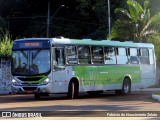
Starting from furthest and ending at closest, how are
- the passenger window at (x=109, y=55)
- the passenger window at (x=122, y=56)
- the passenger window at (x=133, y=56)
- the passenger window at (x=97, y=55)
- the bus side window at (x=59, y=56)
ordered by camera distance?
the passenger window at (x=133, y=56) → the passenger window at (x=122, y=56) → the passenger window at (x=109, y=55) → the passenger window at (x=97, y=55) → the bus side window at (x=59, y=56)

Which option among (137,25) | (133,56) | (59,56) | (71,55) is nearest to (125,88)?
(133,56)

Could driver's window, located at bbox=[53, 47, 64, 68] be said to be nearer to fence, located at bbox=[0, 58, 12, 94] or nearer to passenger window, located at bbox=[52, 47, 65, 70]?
passenger window, located at bbox=[52, 47, 65, 70]

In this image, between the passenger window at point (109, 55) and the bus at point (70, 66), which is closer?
the bus at point (70, 66)

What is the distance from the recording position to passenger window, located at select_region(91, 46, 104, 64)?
985 inches

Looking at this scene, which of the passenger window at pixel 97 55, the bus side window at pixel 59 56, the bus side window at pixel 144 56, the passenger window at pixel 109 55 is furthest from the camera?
the bus side window at pixel 144 56

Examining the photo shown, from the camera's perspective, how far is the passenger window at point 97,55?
25.0m

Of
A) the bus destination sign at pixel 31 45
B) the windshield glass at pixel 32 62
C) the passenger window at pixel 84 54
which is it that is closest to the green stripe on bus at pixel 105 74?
the passenger window at pixel 84 54

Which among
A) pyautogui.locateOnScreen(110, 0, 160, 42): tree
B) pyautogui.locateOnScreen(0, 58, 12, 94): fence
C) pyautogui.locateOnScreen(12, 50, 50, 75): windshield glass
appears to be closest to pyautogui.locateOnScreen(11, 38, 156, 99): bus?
pyautogui.locateOnScreen(12, 50, 50, 75): windshield glass

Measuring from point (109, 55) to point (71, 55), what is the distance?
343 cm

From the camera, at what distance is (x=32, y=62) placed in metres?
22.3

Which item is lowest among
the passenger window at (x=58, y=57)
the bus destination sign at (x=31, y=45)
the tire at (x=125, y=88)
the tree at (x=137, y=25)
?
the tire at (x=125, y=88)

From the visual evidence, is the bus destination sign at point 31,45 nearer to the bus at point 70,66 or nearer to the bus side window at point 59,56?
the bus at point 70,66

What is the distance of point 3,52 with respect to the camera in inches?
1211

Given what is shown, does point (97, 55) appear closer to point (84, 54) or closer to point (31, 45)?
point (84, 54)
